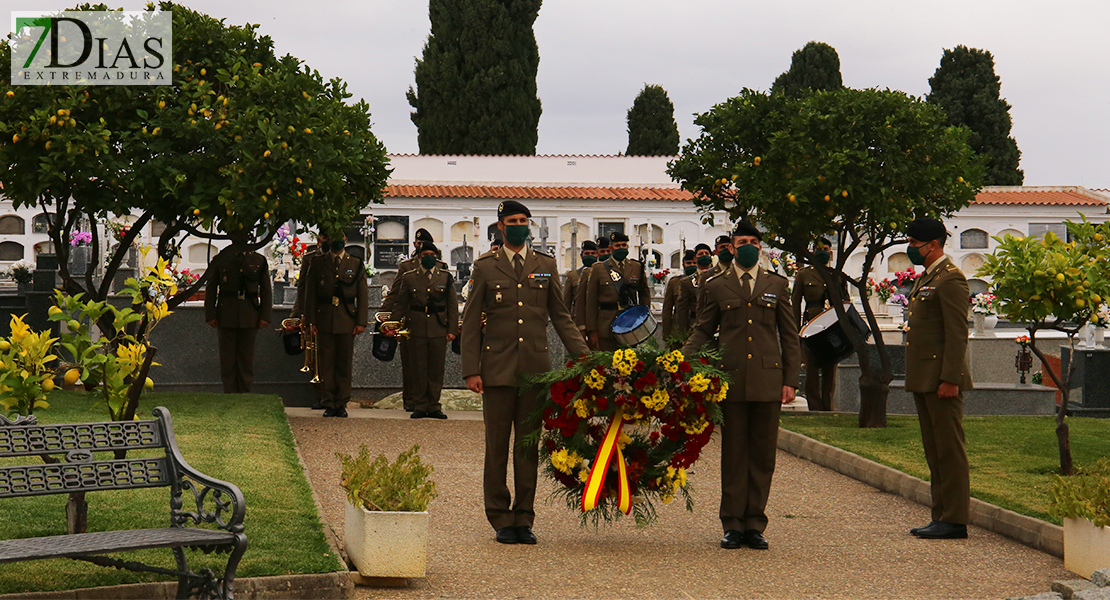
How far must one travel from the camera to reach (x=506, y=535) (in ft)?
23.9

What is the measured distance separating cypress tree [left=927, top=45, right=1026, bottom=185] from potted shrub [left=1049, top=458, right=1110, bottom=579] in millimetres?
39621

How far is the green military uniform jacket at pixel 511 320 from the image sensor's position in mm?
7395

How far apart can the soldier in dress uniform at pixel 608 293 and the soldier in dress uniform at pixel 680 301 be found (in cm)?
47

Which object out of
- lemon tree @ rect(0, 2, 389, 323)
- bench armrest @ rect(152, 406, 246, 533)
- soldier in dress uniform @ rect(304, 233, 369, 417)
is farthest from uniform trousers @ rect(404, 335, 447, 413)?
bench armrest @ rect(152, 406, 246, 533)

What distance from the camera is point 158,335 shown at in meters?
15.7

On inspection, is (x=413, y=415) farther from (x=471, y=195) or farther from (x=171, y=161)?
(x=471, y=195)

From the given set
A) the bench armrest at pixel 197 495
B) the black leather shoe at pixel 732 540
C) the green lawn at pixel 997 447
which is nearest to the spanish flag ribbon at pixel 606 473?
the black leather shoe at pixel 732 540

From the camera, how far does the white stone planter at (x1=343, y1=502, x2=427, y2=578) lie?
19.9ft

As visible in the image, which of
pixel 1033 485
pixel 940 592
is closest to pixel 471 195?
pixel 1033 485

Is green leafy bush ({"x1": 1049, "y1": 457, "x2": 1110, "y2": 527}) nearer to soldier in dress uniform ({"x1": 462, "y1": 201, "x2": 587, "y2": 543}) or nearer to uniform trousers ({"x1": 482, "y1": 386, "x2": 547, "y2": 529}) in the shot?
soldier in dress uniform ({"x1": 462, "y1": 201, "x2": 587, "y2": 543})

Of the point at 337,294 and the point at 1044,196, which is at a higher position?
the point at 1044,196

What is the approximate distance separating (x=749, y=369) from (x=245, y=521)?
9.95 ft

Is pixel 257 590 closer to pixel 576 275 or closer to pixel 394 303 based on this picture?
pixel 394 303

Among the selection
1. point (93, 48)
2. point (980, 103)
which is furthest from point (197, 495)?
point (980, 103)
